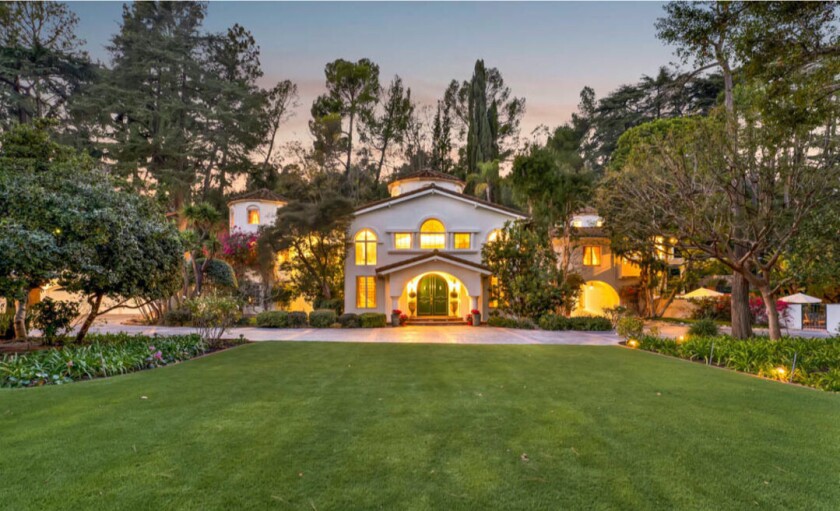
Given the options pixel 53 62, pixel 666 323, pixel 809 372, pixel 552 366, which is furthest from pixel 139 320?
pixel 666 323

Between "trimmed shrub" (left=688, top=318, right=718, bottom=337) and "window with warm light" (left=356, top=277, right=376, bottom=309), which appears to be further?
"window with warm light" (left=356, top=277, right=376, bottom=309)

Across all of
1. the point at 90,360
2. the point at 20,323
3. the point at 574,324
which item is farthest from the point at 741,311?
the point at 20,323

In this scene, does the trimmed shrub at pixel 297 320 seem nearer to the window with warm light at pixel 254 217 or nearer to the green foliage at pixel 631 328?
the window with warm light at pixel 254 217

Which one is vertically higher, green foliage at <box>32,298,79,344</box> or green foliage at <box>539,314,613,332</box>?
green foliage at <box>32,298,79,344</box>

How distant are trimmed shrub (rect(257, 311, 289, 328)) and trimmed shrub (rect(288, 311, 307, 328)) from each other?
0.60ft

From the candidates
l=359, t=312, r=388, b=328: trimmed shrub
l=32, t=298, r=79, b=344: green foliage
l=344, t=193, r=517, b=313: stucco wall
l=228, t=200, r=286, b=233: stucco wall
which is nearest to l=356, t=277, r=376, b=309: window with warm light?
Answer: l=344, t=193, r=517, b=313: stucco wall

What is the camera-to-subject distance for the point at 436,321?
21203 millimetres

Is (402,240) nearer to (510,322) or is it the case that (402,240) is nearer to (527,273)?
(527,273)

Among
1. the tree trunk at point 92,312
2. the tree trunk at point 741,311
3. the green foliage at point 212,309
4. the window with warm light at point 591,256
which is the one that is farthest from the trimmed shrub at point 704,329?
the tree trunk at point 92,312

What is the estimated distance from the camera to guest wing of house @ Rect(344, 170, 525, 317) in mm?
21969

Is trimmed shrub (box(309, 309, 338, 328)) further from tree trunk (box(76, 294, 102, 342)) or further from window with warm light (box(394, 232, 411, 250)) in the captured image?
tree trunk (box(76, 294, 102, 342))

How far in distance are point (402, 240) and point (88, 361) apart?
1533 centimetres

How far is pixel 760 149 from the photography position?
11062 mm

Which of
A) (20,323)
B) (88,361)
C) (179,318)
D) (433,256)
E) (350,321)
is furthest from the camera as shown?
(433,256)
